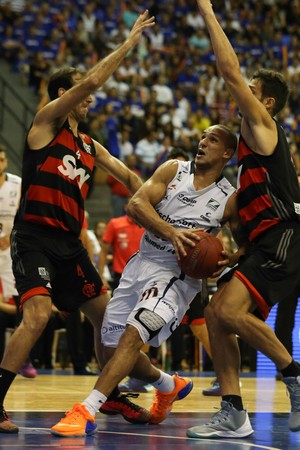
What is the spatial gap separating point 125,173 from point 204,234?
108 cm

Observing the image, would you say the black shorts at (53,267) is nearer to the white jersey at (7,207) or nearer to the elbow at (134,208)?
the elbow at (134,208)

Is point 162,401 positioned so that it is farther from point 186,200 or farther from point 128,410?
point 186,200

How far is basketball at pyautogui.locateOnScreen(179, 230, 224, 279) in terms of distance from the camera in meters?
5.60

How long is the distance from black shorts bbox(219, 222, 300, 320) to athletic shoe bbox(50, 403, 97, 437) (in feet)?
3.80

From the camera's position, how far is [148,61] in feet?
64.8

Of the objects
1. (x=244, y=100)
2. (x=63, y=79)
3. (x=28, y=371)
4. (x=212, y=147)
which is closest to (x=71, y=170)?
(x=63, y=79)

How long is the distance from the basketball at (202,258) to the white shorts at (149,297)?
0.72 ft

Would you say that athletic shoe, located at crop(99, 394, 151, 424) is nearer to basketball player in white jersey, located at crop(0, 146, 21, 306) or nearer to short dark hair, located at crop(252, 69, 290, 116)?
short dark hair, located at crop(252, 69, 290, 116)

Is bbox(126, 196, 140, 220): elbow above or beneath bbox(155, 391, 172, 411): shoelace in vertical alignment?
above

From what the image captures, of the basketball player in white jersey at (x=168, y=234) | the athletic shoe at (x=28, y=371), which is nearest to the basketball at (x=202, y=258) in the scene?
the basketball player in white jersey at (x=168, y=234)

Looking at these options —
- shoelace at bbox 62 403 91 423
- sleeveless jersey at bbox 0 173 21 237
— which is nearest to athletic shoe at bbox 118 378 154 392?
sleeveless jersey at bbox 0 173 21 237

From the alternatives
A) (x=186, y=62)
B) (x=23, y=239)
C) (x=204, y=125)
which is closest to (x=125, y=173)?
(x=23, y=239)

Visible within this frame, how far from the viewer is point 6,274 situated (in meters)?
9.90

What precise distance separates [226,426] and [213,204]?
1.40 m
